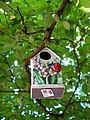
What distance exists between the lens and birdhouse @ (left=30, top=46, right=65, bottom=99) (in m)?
1.60

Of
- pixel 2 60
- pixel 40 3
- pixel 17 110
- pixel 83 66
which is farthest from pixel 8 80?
pixel 40 3

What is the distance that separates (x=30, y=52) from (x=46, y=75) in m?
0.79

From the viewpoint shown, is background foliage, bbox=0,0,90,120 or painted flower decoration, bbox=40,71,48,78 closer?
painted flower decoration, bbox=40,71,48,78

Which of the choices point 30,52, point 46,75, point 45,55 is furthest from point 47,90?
point 30,52

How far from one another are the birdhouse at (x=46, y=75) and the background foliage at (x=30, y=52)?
0.46 feet

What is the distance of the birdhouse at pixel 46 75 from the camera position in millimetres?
1601

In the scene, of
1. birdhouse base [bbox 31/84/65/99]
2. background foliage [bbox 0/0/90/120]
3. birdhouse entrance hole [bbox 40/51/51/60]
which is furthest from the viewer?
background foliage [bbox 0/0/90/120]

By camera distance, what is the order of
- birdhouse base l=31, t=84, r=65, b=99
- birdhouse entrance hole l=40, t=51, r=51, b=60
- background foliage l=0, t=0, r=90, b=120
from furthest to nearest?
background foliage l=0, t=0, r=90, b=120, birdhouse entrance hole l=40, t=51, r=51, b=60, birdhouse base l=31, t=84, r=65, b=99

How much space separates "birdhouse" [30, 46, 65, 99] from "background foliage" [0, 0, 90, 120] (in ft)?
0.46

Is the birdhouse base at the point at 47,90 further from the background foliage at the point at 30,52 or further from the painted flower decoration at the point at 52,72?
the background foliage at the point at 30,52

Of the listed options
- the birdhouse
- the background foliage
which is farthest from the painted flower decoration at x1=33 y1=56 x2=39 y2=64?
the background foliage

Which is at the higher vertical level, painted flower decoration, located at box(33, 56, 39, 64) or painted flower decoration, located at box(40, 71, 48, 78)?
painted flower decoration, located at box(33, 56, 39, 64)

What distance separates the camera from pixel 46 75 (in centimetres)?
164

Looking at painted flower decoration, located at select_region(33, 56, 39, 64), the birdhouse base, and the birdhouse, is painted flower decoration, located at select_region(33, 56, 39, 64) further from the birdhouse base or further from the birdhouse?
the birdhouse base
